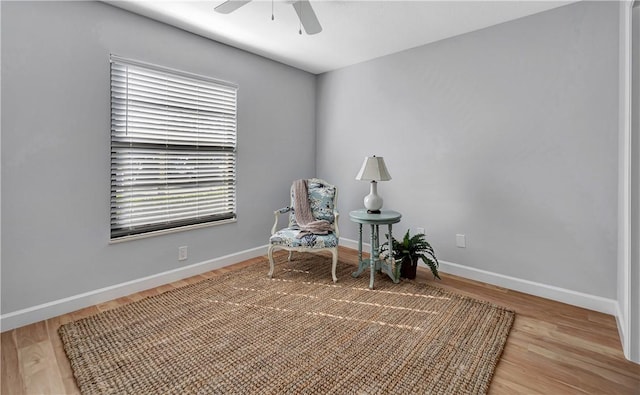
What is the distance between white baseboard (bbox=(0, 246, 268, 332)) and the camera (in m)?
2.22

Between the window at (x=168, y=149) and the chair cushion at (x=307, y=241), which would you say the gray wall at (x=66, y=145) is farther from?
the chair cushion at (x=307, y=241)

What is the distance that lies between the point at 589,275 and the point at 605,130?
1.18 meters

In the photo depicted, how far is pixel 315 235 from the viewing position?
3.12 metres

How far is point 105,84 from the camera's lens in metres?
2.57

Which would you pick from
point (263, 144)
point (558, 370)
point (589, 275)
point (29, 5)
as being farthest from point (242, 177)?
point (589, 275)

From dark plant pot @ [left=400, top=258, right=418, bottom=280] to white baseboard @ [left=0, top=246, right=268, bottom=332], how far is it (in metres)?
1.88

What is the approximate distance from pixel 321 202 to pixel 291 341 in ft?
5.93

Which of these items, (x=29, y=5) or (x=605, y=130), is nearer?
(x=29, y=5)

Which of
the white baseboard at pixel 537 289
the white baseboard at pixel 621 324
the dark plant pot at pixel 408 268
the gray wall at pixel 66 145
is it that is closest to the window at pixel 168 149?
the gray wall at pixel 66 145

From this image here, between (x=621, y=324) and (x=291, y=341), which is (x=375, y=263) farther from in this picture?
(x=621, y=324)

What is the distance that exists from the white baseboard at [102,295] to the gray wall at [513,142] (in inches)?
86.3

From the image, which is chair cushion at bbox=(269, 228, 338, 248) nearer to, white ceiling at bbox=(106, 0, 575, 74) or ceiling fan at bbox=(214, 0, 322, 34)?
ceiling fan at bbox=(214, 0, 322, 34)

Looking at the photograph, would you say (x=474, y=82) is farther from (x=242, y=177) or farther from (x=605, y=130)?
(x=242, y=177)

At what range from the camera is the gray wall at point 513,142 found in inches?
97.5
